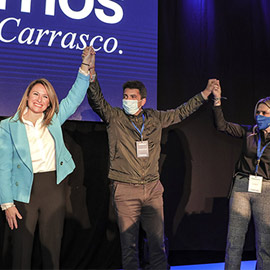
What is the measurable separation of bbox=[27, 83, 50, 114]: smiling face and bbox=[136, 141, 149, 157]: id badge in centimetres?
83

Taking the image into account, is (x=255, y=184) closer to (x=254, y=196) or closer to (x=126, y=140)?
(x=254, y=196)

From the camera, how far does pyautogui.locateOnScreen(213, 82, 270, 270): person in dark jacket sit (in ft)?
8.80

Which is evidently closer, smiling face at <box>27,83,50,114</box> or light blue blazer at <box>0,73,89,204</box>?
light blue blazer at <box>0,73,89,204</box>

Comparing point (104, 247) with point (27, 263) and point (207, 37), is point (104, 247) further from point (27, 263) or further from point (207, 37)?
point (207, 37)

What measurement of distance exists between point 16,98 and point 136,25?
1478 millimetres

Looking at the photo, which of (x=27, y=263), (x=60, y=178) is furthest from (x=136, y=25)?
(x=27, y=263)

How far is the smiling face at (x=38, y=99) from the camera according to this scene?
89.3 inches

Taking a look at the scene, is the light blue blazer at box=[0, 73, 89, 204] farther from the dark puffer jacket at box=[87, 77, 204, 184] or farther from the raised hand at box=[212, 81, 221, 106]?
the raised hand at box=[212, 81, 221, 106]

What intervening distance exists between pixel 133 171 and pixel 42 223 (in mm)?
863

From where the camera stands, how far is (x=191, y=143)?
3.75m

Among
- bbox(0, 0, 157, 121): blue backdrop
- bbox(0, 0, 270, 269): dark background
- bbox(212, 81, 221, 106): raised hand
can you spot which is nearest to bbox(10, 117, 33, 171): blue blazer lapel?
bbox(0, 0, 157, 121): blue backdrop

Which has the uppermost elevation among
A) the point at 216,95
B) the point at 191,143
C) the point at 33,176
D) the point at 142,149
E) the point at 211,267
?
the point at 216,95

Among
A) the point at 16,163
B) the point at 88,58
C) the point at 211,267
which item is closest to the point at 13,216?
the point at 16,163

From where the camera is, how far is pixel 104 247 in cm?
346
